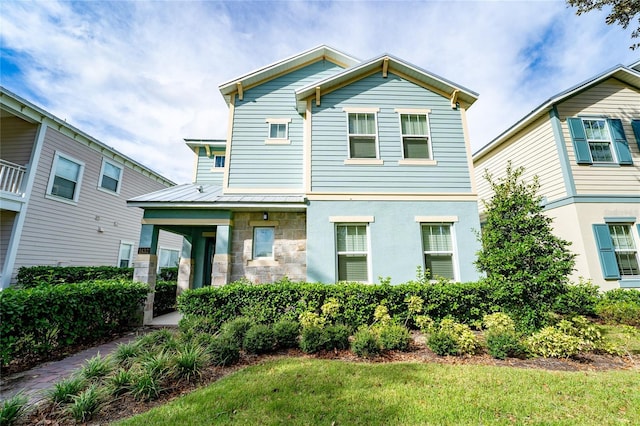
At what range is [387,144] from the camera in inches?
344

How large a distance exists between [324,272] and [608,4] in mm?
13447

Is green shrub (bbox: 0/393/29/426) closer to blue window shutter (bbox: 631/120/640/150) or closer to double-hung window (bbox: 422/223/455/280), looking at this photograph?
double-hung window (bbox: 422/223/455/280)

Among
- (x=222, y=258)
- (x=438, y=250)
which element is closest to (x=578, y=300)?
(x=438, y=250)

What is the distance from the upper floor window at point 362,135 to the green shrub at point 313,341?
18.5ft

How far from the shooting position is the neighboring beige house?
9.11m

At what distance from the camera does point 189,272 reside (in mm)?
10734

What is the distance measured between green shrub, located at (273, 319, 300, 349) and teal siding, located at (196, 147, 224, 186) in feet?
28.0

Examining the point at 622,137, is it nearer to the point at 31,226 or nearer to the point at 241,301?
the point at 241,301

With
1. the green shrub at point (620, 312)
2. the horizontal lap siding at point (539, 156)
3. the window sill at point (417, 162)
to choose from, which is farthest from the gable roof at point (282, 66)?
the green shrub at point (620, 312)

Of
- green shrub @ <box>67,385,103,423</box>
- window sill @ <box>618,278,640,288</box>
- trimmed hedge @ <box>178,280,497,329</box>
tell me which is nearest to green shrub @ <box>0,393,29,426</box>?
green shrub @ <box>67,385,103,423</box>

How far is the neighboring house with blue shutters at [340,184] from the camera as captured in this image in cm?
790

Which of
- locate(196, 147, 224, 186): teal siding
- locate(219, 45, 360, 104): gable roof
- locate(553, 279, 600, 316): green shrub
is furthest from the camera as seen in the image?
locate(196, 147, 224, 186): teal siding

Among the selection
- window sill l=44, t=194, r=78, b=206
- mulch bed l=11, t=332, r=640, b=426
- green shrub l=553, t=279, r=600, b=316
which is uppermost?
window sill l=44, t=194, r=78, b=206

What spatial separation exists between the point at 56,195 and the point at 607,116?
2157cm
